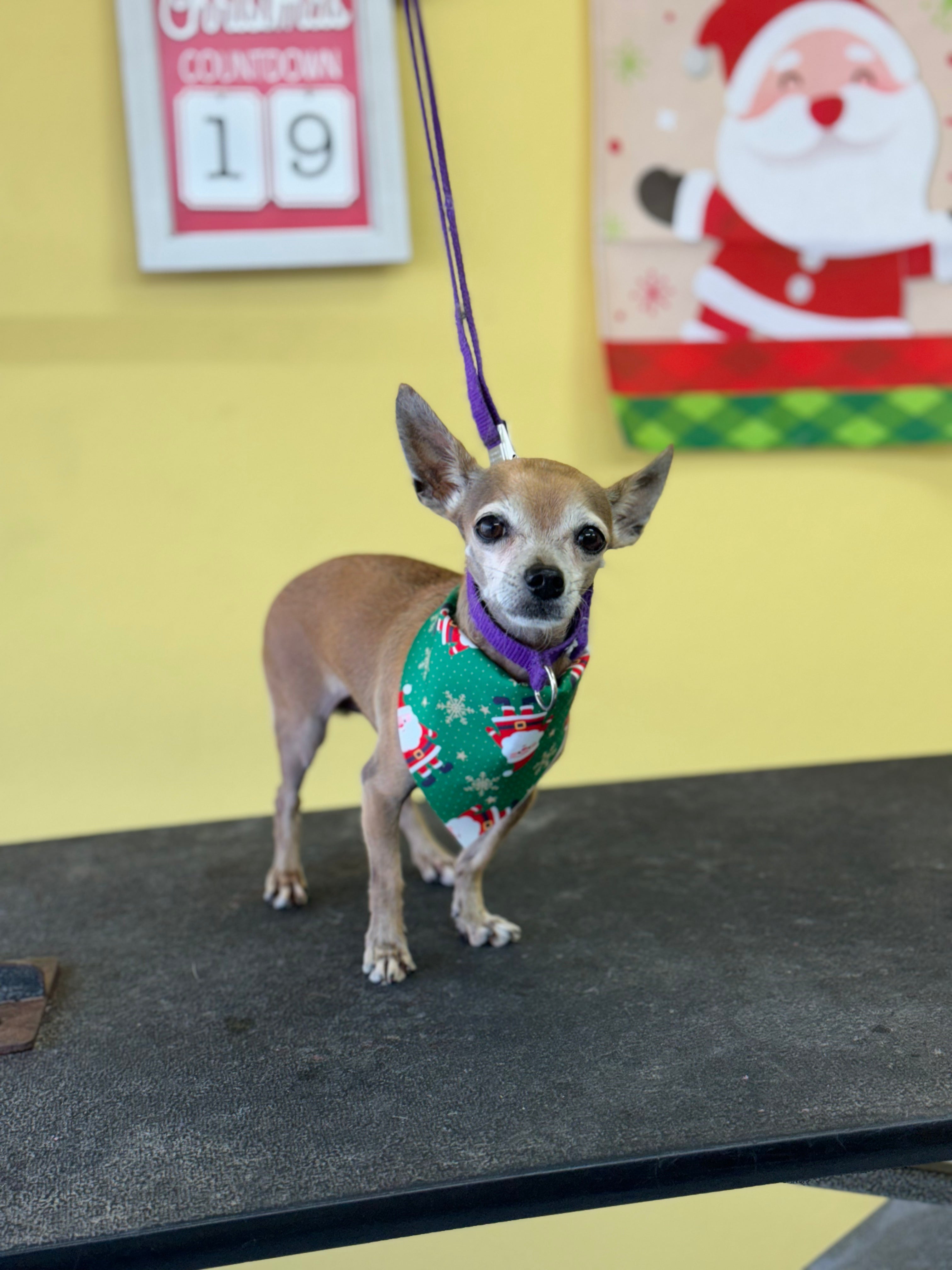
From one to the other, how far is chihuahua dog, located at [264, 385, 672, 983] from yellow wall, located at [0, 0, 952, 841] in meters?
0.86

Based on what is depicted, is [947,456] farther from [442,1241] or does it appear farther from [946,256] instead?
[442,1241]

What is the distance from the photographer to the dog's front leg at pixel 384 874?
1400mm

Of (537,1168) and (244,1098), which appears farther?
(244,1098)

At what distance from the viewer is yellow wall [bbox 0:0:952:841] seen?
2.37m

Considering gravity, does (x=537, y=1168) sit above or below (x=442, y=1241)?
above

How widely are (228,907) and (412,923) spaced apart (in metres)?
0.29

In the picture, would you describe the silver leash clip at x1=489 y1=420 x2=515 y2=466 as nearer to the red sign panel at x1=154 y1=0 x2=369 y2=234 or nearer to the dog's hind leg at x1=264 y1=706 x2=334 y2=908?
the dog's hind leg at x1=264 y1=706 x2=334 y2=908

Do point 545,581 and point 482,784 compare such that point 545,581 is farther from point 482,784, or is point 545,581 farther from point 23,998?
point 23,998

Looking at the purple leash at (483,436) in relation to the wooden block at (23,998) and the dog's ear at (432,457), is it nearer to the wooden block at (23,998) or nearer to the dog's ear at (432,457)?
the dog's ear at (432,457)

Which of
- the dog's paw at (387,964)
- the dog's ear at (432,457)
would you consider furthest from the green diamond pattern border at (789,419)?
the dog's paw at (387,964)

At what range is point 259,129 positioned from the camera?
90.2 inches

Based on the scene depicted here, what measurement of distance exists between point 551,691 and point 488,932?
0.41m

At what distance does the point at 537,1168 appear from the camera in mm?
1009

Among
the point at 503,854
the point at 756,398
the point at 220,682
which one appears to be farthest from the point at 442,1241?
the point at 756,398
